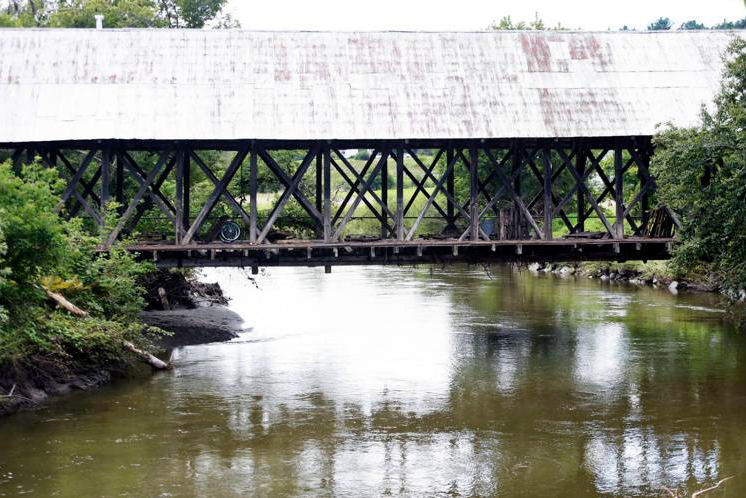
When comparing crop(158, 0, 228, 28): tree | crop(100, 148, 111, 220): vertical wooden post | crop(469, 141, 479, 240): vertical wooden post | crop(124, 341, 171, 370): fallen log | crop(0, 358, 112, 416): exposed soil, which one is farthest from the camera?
crop(158, 0, 228, 28): tree

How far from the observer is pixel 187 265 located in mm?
22391

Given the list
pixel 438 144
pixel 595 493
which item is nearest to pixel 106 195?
pixel 438 144

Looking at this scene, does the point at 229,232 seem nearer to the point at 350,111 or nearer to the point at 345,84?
the point at 350,111

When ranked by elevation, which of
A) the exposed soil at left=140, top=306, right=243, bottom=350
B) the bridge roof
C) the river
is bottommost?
the river

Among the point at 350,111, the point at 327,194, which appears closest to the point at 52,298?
the point at 327,194

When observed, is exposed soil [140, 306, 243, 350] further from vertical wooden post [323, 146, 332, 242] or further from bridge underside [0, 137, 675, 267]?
vertical wooden post [323, 146, 332, 242]

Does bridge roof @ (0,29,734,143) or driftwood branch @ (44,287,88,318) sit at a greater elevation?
bridge roof @ (0,29,734,143)

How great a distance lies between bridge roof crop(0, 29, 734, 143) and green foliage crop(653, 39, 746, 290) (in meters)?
2.60

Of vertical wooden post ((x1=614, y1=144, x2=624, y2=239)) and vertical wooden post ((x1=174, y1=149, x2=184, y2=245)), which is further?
vertical wooden post ((x1=614, y1=144, x2=624, y2=239))

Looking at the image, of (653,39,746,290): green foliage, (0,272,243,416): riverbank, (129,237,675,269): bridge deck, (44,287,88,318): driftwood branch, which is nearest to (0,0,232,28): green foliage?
(0,272,243,416): riverbank

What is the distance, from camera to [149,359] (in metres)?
19.5

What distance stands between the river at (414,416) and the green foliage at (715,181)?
232 centimetres

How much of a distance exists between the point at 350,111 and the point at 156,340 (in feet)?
22.7

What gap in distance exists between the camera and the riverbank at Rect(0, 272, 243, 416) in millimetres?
16531
